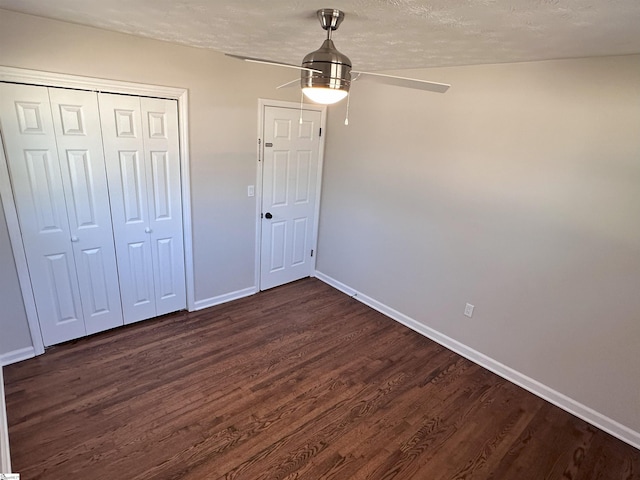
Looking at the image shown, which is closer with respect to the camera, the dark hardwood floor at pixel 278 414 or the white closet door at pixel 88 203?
the dark hardwood floor at pixel 278 414

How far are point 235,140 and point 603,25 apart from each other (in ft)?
9.04

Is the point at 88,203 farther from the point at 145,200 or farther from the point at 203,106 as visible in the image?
the point at 203,106

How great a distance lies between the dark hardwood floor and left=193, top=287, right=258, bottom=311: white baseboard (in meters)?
0.33

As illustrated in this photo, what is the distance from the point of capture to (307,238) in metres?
4.37

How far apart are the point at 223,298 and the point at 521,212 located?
2.94 metres

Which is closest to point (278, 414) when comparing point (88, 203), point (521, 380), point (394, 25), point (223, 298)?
point (223, 298)

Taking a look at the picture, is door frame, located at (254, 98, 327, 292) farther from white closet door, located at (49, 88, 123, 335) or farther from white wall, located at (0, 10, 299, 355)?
white closet door, located at (49, 88, 123, 335)

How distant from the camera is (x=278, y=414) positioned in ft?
7.85

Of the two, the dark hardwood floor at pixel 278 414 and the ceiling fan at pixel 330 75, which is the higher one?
the ceiling fan at pixel 330 75

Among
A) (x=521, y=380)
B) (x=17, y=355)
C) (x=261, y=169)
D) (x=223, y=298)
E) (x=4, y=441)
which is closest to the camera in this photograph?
(x=4, y=441)

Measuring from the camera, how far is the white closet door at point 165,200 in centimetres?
291

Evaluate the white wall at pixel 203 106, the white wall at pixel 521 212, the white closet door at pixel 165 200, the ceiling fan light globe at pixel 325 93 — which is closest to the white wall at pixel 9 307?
the white wall at pixel 203 106

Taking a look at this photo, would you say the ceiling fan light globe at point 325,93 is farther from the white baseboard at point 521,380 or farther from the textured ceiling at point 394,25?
the white baseboard at point 521,380

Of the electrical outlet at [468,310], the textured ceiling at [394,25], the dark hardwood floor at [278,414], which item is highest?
the textured ceiling at [394,25]
